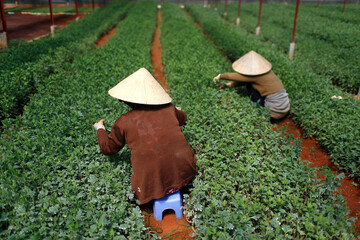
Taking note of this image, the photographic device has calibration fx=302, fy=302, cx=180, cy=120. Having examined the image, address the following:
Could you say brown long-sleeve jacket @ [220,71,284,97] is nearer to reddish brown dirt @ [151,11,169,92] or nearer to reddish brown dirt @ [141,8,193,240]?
reddish brown dirt @ [151,11,169,92]

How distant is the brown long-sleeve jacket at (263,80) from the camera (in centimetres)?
570

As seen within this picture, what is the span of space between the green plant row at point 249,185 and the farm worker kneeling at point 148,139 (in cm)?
35

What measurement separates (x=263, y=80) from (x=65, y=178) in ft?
13.0

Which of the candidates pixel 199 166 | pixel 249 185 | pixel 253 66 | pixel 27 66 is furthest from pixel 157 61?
pixel 249 185

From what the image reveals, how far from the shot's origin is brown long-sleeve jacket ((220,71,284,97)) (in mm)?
5699

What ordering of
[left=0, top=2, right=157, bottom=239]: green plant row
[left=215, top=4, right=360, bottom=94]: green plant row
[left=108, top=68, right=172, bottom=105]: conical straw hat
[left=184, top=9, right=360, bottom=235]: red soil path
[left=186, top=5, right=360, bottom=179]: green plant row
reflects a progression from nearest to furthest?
[left=0, top=2, right=157, bottom=239]: green plant row
[left=108, top=68, right=172, bottom=105]: conical straw hat
[left=184, top=9, right=360, bottom=235]: red soil path
[left=186, top=5, right=360, bottom=179]: green plant row
[left=215, top=4, right=360, bottom=94]: green plant row

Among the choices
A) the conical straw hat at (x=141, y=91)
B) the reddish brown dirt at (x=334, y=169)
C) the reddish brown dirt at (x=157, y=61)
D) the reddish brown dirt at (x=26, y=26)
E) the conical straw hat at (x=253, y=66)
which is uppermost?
the conical straw hat at (x=141, y=91)

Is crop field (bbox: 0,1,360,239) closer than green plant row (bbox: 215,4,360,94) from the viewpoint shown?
Yes

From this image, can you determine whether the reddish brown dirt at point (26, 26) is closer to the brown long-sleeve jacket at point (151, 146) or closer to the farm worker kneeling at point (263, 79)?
the farm worker kneeling at point (263, 79)

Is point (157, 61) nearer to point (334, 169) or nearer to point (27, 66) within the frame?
point (27, 66)

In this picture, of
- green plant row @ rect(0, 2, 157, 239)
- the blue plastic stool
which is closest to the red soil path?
the blue plastic stool

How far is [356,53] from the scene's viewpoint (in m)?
9.34

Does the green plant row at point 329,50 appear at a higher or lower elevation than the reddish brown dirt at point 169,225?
higher

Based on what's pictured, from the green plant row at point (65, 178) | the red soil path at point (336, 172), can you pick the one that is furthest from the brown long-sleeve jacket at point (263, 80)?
the green plant row at point (65, 178)
